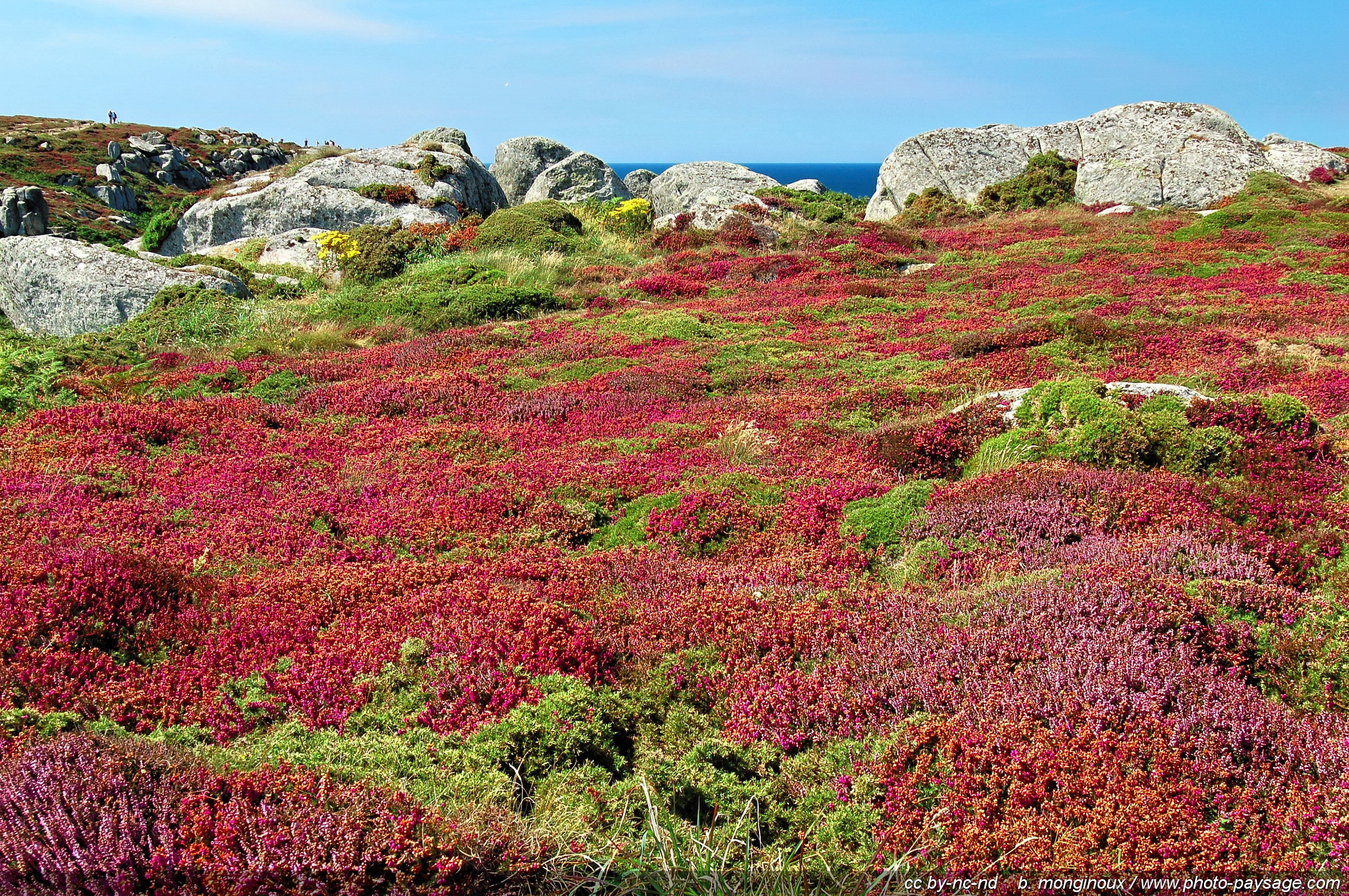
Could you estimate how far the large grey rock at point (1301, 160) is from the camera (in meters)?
37.4

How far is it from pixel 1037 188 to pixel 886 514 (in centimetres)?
3670

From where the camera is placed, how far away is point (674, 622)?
5.96 meters

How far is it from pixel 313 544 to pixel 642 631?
3655 mm

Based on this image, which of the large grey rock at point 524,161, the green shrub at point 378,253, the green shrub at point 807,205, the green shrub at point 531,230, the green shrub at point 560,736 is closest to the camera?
the green shrub at point 560,736

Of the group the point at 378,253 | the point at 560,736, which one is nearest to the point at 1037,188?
the point at 378,253

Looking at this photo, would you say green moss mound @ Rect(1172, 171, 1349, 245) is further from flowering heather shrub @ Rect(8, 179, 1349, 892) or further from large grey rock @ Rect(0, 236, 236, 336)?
large grey rock @ Rect(0, 236, 236, 336)

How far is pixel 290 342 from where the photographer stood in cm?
1620

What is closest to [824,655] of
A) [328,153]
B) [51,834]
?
[51,834]

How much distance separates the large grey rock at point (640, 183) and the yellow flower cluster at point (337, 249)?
23.8m

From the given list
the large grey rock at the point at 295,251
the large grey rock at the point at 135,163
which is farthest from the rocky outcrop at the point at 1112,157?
the large grey rock at the point at 135,163

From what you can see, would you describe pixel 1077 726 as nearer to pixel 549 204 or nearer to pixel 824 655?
pixel 824 655

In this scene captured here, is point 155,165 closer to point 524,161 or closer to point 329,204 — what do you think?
point 524,161

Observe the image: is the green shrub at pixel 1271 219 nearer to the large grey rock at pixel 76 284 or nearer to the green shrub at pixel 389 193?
the green shrub at pixel 389 193

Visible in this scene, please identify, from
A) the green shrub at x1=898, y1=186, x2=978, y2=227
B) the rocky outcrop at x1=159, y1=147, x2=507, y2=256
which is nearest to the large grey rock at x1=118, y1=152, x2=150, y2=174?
the rocky outcrop at x1=159, y1=147, x2=507, y2=256
